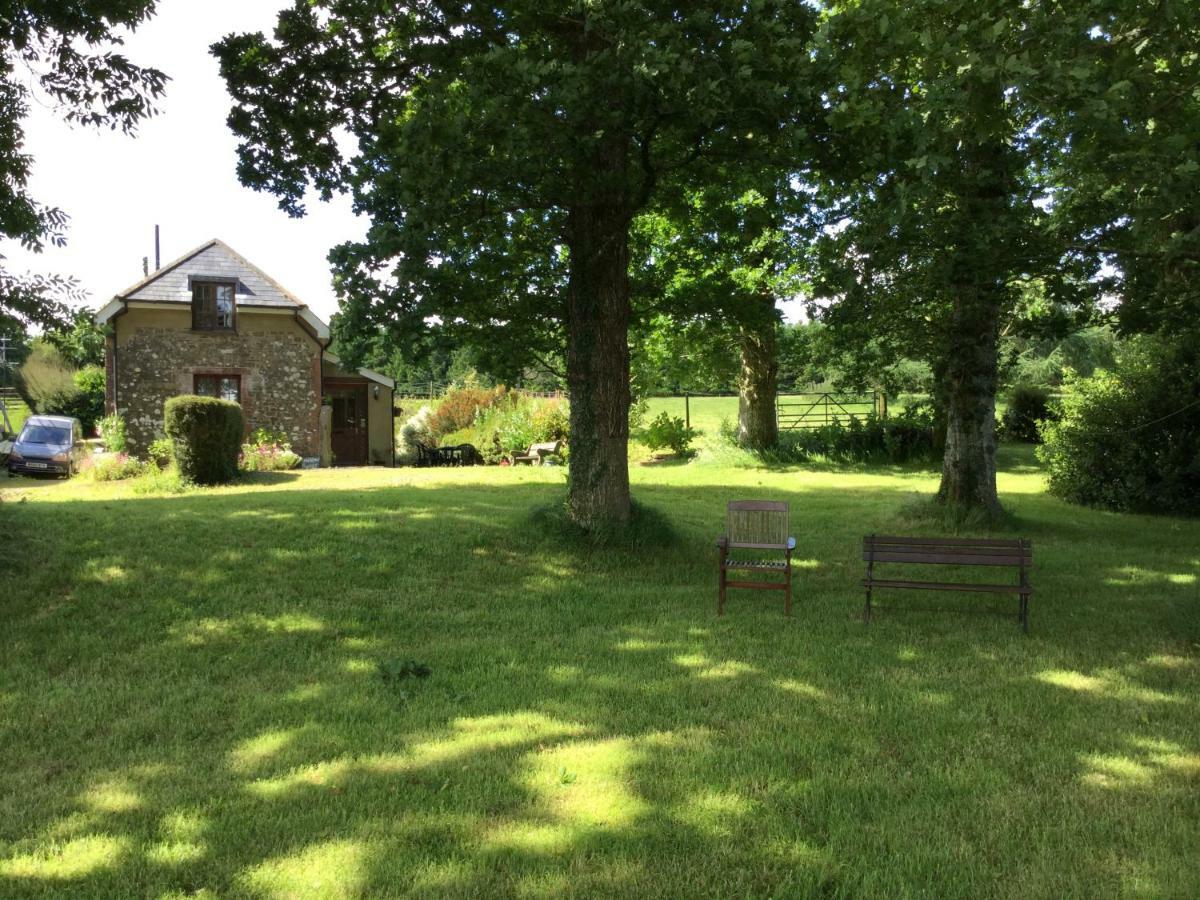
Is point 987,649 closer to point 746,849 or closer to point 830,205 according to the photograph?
point 746,849

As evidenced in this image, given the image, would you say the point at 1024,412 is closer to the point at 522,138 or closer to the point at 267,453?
the point at 267,453

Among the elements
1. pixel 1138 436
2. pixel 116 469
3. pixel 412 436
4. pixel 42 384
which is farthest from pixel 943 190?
pixel 42 384

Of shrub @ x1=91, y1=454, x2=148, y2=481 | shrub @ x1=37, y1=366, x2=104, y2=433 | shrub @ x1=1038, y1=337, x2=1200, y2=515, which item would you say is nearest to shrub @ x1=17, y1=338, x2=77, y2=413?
shrub @ x1=37, y1=366, x2=104, y2=433

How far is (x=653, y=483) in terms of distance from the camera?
58.6 feet

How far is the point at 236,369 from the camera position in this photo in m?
24.1

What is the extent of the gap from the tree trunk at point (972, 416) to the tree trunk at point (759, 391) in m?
10.7

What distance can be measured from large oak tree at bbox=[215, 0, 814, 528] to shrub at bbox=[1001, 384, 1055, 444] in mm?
20646

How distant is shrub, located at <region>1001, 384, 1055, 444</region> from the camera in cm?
2677

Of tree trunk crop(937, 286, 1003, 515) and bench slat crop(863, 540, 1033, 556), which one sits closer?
bench slat crop(863, 540, 1033, 556)

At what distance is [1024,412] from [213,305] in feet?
81.4

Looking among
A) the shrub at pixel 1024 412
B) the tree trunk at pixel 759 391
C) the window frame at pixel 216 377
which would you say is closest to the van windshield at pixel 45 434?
the window frame at pixel 216 377

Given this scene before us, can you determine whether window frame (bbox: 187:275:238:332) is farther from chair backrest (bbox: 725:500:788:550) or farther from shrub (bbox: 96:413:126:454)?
chair backrest (bbox: 725:500:788:550)

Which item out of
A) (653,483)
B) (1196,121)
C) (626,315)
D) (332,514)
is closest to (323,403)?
(653,483)

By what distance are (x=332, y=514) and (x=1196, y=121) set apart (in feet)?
29.7
